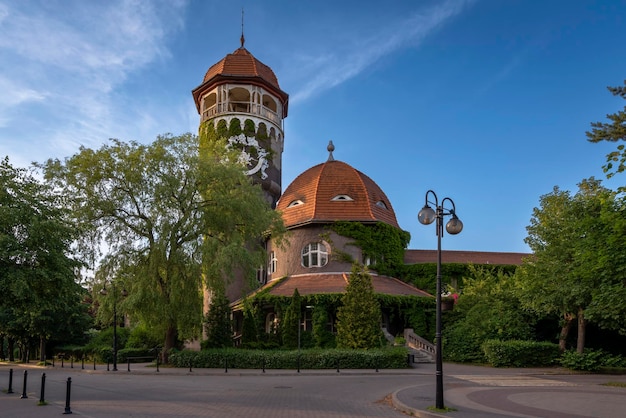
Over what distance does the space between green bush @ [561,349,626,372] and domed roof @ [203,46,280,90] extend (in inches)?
1172

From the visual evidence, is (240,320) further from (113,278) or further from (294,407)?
(294,407)

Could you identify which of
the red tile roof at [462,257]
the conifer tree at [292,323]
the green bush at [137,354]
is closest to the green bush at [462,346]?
the conifer tree at [292,323]

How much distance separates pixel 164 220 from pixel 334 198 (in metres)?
14.6

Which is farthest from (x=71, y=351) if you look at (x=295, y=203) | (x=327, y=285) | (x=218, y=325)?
(x=327, y=285)

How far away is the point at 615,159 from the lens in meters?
14.4

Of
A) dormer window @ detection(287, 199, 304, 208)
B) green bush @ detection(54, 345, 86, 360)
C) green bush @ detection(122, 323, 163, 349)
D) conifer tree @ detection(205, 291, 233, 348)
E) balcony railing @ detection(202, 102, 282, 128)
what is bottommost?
green bush @ detection(54, 345, 86, 360)

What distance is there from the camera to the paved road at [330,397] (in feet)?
39.5

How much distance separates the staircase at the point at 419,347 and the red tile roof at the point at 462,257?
27.3 feet

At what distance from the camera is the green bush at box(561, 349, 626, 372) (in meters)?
24.9

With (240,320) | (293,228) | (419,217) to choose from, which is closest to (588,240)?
(419,217)

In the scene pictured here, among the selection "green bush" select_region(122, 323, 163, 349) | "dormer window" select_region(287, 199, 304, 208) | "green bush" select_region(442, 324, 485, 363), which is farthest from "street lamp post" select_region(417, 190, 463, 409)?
"green bush" select_region(122, 323, 163, 349)

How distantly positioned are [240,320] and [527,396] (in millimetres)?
25914

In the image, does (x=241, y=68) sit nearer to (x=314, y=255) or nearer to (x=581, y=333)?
(x=314, y=255)

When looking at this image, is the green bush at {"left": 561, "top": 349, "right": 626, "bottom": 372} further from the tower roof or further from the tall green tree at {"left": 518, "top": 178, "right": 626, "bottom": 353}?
the tower roof
